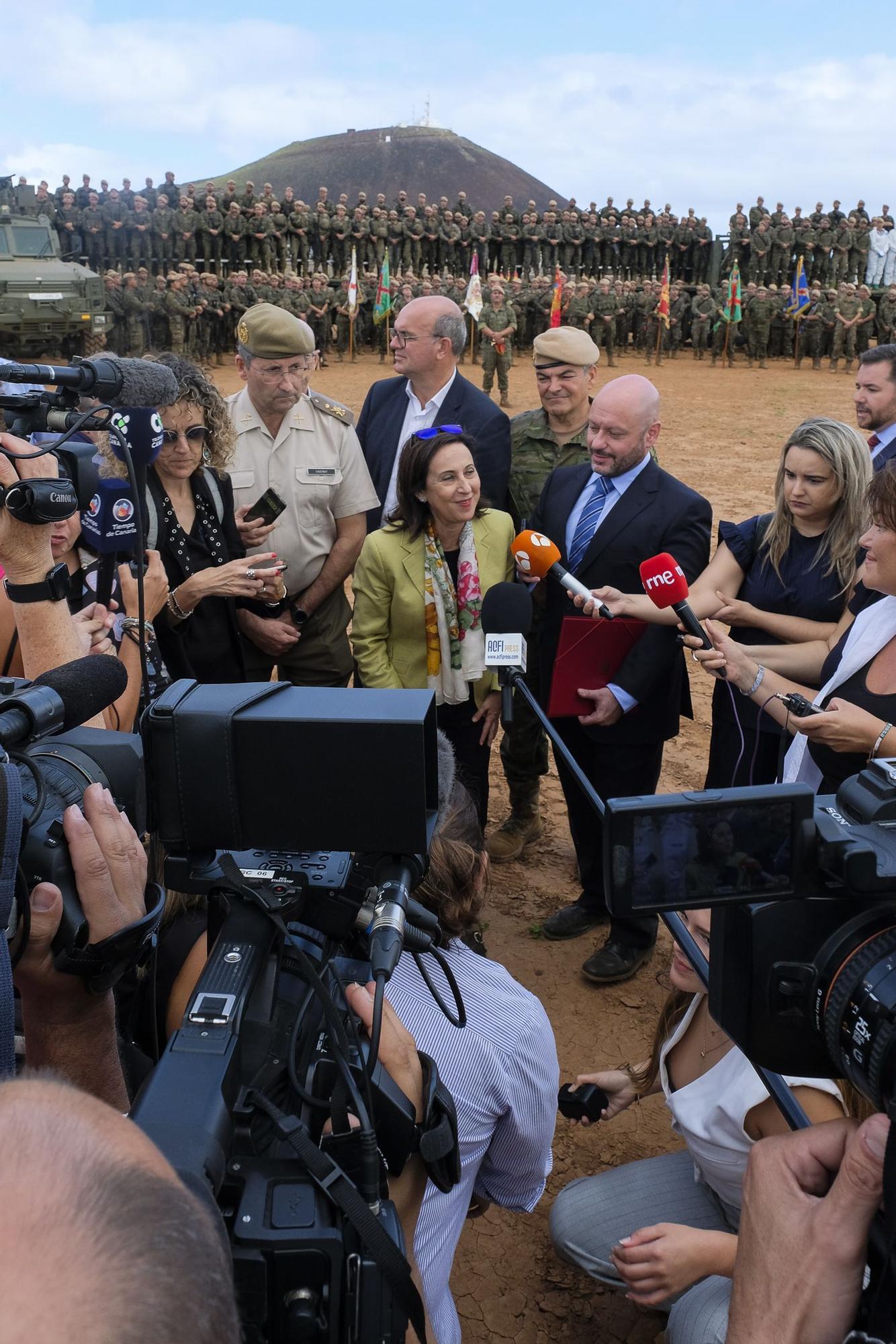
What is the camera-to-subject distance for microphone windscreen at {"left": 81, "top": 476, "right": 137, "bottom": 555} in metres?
2.53

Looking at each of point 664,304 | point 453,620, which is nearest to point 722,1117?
point 453,620

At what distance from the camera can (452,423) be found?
4215 millimetres

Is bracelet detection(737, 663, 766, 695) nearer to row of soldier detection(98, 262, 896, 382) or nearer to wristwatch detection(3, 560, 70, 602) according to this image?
wristwatch detection(3, 560, 70, 602)

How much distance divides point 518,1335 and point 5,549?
2.08 metres

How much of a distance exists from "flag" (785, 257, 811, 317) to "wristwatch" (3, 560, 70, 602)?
23119 millimetres

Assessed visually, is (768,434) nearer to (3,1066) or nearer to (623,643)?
(623,643)

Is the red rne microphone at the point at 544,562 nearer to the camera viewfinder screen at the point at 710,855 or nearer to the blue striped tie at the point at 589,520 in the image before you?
the blue striped tie at the point at 589,520

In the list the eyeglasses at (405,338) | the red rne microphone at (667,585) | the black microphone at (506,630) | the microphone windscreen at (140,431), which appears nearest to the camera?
the microphone windscreen at (140,431)

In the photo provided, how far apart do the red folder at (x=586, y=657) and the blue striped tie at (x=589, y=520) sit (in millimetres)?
245

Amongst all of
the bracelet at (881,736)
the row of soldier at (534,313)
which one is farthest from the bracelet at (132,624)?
the row of soldier at (534,313)

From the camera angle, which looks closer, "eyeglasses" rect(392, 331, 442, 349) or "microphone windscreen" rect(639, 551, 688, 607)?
"microphone windscreen" rect(639, 551, 688, 607)

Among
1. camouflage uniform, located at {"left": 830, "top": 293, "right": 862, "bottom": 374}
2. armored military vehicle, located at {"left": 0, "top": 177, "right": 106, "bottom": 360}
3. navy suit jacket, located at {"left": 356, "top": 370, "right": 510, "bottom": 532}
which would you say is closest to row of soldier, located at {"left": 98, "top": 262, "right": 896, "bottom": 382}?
camouflage uniform, located at {"left": 830, "top": 293, "right": 862, "bottom": 374}

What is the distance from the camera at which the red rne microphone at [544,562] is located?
3168mm

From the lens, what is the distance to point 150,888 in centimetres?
149
